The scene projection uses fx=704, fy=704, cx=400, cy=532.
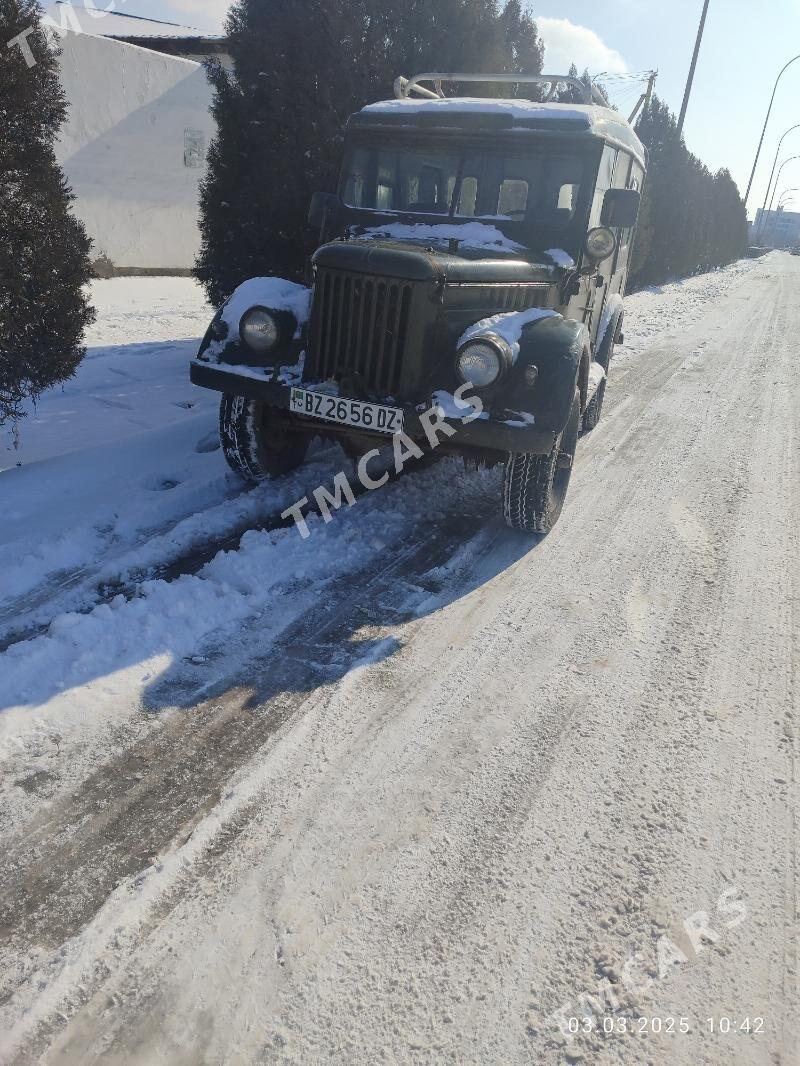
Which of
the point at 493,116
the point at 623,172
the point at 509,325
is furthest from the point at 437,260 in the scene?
the point at 623,172

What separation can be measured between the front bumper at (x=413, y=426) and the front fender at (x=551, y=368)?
0.38 ft

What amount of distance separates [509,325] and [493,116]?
1.86m

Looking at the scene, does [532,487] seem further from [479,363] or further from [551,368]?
[479,363]

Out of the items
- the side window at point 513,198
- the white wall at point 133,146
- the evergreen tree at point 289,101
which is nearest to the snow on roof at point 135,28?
the white wall at point 133,146

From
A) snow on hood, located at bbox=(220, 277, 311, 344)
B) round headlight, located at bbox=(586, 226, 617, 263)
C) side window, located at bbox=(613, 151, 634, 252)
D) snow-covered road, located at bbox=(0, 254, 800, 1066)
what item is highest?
side window, located at bbox=(613, 151, 634, 252)

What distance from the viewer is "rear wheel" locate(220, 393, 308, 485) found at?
15.5 feet

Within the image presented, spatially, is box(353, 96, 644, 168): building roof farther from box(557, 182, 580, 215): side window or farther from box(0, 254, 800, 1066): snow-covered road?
box(0, 254, 800, 1066): snow-covered road

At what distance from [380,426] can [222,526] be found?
4.01 ft

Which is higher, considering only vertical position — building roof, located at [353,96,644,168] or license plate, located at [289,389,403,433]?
building roof, located at [353,96,644,168]

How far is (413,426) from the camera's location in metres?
3.84

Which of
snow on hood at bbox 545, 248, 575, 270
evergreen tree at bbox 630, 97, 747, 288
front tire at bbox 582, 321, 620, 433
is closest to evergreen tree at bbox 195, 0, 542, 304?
front tire at bbox 582, 321, 620, 433

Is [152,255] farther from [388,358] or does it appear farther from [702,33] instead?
[702,33]

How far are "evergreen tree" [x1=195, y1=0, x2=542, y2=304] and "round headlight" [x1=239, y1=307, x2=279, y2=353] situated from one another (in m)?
4.40

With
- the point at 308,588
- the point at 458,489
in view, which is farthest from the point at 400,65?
the point at 308,588
